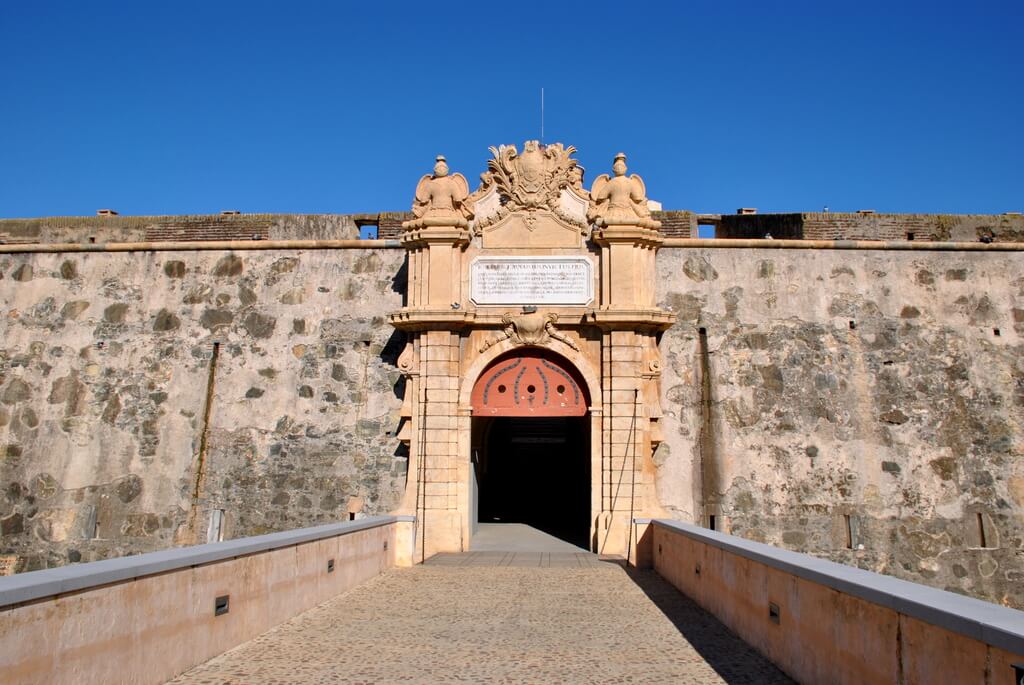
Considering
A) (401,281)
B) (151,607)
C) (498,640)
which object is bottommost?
(498,640)

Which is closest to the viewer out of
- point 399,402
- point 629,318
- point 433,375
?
point 629,318

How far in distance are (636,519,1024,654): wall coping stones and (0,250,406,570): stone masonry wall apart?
29.8 ft

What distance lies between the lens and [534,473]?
66.5 feet

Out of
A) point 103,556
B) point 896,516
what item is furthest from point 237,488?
point 896,516

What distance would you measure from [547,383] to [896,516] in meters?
5.76

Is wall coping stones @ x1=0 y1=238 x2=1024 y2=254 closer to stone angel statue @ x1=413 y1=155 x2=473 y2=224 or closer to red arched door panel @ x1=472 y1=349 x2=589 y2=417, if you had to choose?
stone angel statue @ x1=413 y1=155 x2=473 y2=224

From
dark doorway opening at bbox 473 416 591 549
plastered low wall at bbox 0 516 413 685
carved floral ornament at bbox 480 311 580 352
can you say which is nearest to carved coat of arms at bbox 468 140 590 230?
carved floral ornament at bbox 480 311 580 352

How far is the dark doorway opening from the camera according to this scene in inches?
635

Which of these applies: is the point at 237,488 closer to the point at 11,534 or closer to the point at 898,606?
the point at 11,534

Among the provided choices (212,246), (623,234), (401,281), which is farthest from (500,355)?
(212,246)

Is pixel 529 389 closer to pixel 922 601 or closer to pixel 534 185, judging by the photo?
pixel 534 185

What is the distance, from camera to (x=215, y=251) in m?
15.4

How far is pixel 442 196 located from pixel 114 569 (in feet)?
29.9

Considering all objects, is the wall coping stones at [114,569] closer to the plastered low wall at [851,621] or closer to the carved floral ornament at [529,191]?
the plastered low wall at [851,621]
